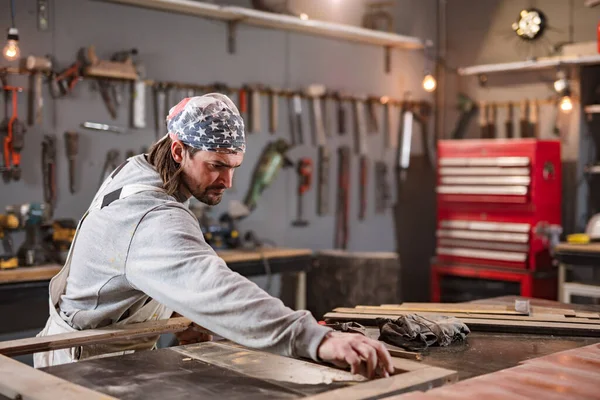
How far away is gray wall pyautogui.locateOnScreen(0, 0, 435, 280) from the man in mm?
2453

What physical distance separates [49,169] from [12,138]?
0.32 metres

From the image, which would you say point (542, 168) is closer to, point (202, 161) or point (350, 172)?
point (350, 172)

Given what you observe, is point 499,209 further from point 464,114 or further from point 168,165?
point 168,165

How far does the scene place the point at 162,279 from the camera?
196 cm

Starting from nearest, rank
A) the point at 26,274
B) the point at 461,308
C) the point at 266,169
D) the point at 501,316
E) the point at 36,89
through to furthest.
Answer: the point at 501,316 < the point at 461,308 < the point at 26,274 < the point at 36,89 < the point at 266,169

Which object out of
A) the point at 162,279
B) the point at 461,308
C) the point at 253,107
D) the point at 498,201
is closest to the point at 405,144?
the point at 498,201

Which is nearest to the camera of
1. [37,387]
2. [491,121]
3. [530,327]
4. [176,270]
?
[37,387]

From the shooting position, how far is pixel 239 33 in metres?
5.70

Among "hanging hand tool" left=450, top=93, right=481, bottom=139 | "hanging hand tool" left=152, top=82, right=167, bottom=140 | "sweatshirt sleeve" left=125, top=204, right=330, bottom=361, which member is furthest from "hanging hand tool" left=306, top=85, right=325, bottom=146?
"sweatshirt sleeve" left=125, top=204, right=330, bottom=361

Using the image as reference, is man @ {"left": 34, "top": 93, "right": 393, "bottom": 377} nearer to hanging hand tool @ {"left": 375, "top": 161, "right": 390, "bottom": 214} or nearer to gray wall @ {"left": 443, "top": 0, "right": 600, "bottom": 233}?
hanging hand tool @ {"left": 375, "top": 161, "right": 390, "bottom": 214}

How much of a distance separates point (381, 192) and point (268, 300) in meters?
4.97

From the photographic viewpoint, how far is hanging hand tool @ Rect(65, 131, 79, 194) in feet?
15.7

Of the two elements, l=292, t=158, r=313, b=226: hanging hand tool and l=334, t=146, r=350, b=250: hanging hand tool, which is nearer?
l=292, t=158, r=313, b=226: hanging hand tool

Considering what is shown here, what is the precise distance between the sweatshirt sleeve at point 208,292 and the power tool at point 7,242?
2.41 metres
